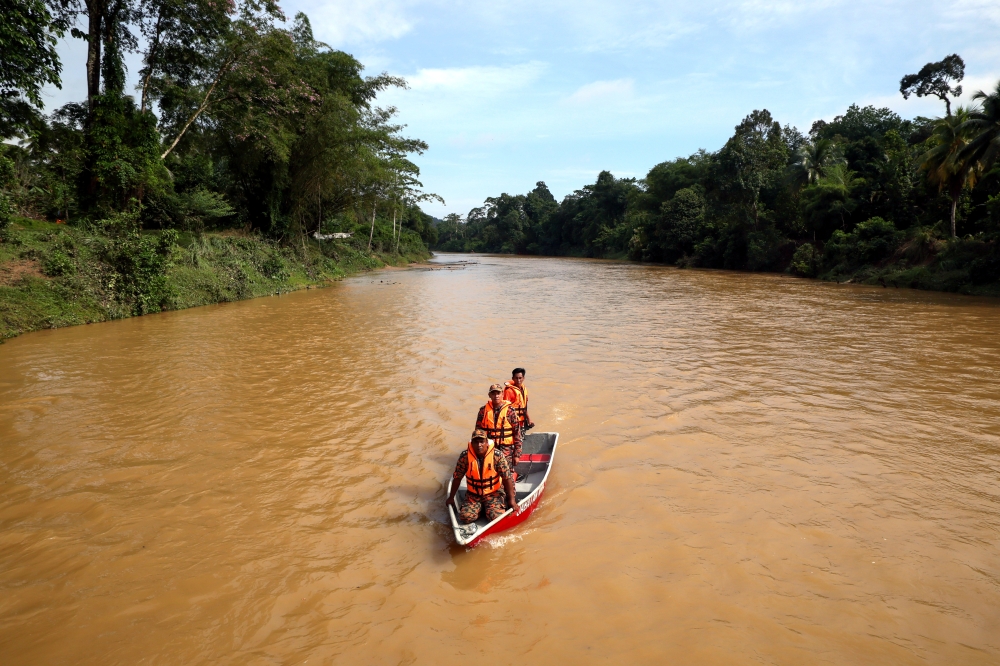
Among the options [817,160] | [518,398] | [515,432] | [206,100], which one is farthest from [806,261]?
[515,432]

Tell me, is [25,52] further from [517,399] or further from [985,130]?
[985,130]

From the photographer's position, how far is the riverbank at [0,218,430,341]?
13148 mm

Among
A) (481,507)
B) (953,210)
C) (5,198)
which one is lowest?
(481,507)

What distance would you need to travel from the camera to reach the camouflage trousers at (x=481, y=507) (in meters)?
4.70

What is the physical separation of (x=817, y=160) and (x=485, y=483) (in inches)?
1510

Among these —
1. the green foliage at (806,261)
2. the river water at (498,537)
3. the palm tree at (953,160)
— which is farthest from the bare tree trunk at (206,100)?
the green foliage at (806,261)

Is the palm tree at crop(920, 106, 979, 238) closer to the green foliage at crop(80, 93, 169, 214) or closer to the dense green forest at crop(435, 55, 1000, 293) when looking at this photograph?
the dense green forest at crop(435, 55, 1000, 293)

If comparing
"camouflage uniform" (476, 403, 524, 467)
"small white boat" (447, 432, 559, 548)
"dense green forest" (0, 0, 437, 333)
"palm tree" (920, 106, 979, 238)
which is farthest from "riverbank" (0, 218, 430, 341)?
"palm tree" (920, 106, 979, 238)

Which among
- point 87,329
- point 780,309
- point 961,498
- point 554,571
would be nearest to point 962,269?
point 780,309

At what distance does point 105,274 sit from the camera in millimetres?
15047

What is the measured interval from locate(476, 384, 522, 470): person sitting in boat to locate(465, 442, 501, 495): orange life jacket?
2.56ft

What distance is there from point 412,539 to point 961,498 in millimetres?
5332

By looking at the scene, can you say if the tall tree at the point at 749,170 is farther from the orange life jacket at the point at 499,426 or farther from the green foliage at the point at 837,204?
the orange life jacket at the point at 499,426

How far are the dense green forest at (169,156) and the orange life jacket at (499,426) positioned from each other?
40.5ft
